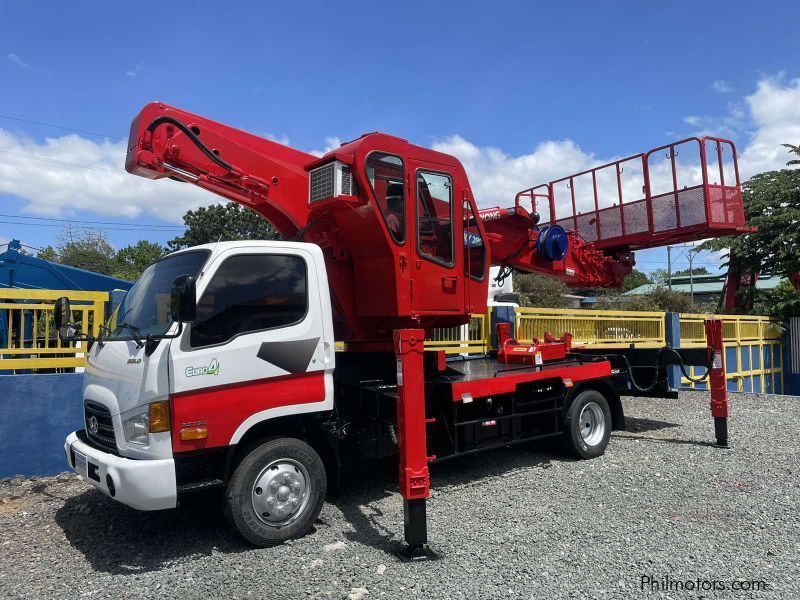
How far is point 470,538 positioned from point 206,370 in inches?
99.1

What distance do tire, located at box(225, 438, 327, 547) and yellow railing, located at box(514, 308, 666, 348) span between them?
6613 mm

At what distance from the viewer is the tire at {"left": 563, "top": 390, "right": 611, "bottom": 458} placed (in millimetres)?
7254

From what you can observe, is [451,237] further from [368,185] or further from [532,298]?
[532,298]

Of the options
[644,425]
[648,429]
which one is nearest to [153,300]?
[648,429]

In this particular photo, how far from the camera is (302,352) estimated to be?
489cm

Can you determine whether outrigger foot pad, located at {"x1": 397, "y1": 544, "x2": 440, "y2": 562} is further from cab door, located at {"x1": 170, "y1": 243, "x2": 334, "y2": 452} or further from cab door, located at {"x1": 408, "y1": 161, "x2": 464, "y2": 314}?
cab door, located at {"x1": 408, "y1": 161, "x2": 464, "y2": 314}

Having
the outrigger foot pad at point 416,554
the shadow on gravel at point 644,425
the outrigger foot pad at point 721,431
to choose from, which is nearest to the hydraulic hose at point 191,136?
the outrigger foot pad at point 416,554

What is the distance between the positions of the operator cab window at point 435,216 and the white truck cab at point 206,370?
1089 millimetres

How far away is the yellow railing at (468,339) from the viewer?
10133 mm

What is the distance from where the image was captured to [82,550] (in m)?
4.75

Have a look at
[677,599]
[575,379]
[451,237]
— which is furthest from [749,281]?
[677,599]

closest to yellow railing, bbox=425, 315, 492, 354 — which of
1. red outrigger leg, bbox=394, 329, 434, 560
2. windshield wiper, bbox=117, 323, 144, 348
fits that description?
red outrigger leg, bbox=394, 329, 434, 560

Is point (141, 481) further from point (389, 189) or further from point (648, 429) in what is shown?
point (648, 429)

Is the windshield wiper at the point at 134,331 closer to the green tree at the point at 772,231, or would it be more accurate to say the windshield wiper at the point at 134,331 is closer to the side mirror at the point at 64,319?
the side mirror at the point at 64,319
